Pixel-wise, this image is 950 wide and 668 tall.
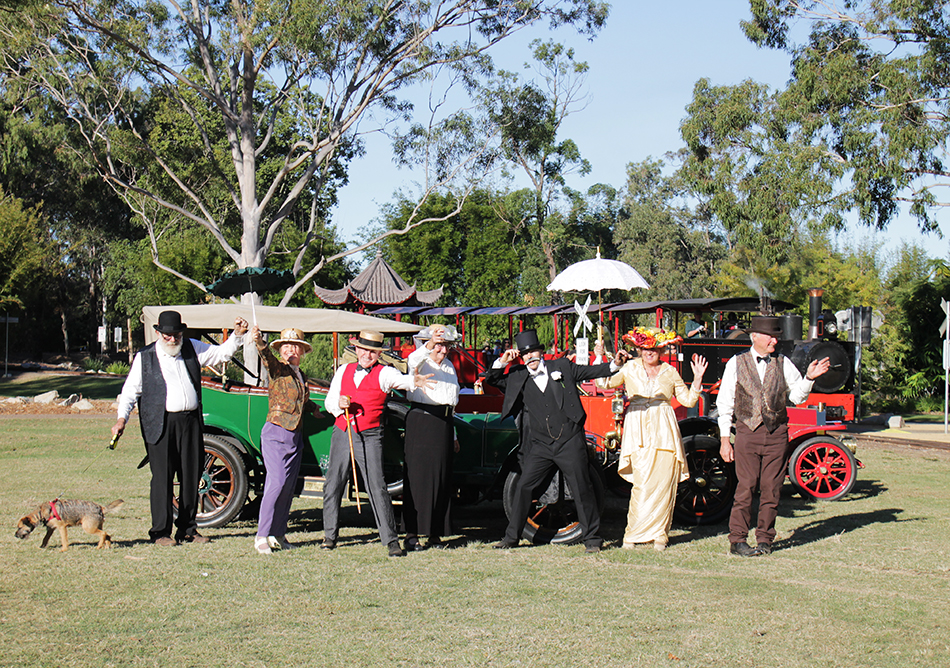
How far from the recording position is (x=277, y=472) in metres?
6.63

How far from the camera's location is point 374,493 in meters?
6.62

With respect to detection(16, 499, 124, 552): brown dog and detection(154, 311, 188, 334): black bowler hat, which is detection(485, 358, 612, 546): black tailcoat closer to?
detection(154, 311, 188, 334): black bowler hat

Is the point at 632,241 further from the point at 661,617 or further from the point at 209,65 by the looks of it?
the point at 661,617

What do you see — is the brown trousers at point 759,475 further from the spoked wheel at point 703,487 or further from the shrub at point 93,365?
the shrub at point 93,365

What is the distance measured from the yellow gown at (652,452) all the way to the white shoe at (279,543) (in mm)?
2560

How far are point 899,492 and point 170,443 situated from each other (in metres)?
7.69

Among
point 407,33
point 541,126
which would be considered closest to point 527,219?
point 541,126

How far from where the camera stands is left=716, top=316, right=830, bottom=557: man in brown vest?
655 cm

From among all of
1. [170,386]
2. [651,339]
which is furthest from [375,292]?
[651,339]

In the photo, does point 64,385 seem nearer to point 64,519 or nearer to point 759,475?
point 64,519

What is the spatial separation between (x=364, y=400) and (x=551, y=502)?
1668mm

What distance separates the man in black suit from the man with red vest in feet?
2.59

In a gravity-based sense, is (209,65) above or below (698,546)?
above

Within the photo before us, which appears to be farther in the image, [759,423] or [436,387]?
[436,387]
